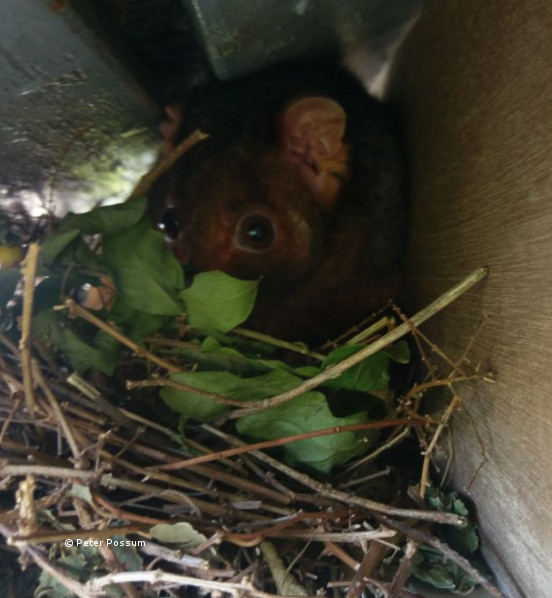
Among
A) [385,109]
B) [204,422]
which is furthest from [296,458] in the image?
[385,109]

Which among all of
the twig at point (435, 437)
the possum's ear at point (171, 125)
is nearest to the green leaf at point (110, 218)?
the possum's ear at point (171, 125)

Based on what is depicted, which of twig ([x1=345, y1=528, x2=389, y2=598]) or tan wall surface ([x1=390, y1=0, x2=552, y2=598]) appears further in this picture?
twig ([x1=345, y1=528, x2=389, y2=598])

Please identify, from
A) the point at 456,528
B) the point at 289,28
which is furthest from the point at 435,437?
the point at 289,28

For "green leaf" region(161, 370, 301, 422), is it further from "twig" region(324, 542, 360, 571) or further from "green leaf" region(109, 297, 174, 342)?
"twig" region(324, 542, 360, 571)

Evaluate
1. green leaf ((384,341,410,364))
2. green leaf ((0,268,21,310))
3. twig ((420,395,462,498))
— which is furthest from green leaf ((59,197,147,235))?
twig ((420,395,462,498))

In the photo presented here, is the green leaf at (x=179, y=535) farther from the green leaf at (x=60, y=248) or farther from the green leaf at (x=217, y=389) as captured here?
the green leaf at (x=60, y=248)

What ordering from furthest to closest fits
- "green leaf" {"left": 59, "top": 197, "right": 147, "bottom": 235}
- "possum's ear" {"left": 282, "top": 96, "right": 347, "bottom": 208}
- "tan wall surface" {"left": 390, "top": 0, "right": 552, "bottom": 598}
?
1. "possum's ear" {"left": 282, "top": 96, "right": 347, "bottom": 208}
2. "green leaf" {"left": 59, "top": 197, "right": 147, "bottom": 235}
3. "tan wall surface" {"left": 390, "top": 0, "right": 552, "bottom": 598}

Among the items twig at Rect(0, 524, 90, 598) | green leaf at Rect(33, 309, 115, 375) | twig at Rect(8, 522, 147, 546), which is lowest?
twig at Rect(0, 524, 90, 598)
